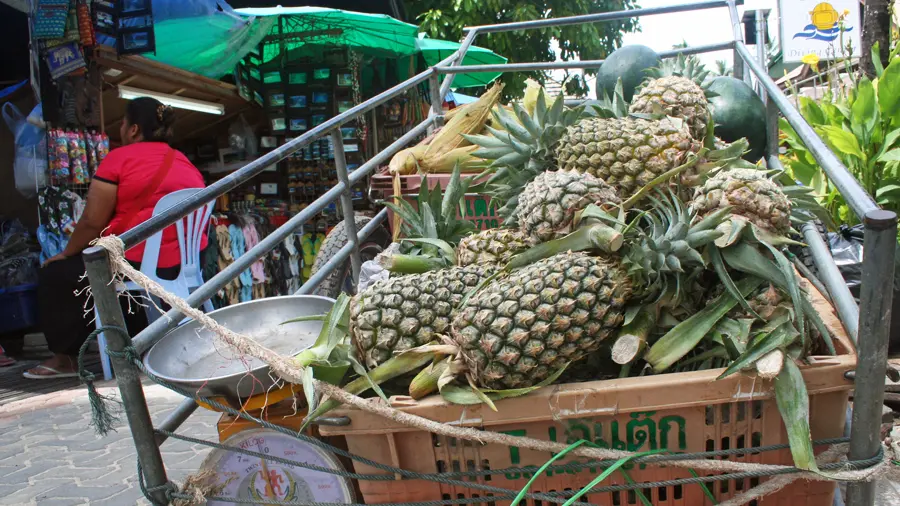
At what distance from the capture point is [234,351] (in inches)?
68.4

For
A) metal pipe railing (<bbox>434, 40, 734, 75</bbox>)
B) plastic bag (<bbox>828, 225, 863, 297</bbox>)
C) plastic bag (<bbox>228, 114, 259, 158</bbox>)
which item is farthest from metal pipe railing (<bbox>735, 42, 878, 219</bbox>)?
plastic bag (<bbox>228, 114, 259, 158</bbox>)

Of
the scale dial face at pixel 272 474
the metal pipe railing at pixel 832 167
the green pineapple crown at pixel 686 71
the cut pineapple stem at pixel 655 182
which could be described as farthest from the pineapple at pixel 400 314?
the green pineapple crown at pixel 686 71

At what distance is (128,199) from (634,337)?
14.0 ft

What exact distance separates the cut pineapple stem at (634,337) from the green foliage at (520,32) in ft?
35.1

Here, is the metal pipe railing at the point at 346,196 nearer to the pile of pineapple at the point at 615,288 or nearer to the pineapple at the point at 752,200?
the pile of pineapple at the point at 615,288

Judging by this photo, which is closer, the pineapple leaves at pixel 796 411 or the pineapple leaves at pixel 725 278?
the pineapple leaves at pixel 796 411

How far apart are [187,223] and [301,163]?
4.08 m

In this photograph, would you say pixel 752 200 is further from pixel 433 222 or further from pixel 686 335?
pixel 433 222

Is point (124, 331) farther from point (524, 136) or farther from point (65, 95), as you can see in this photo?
point (65, 95)

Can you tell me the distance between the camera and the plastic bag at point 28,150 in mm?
5770

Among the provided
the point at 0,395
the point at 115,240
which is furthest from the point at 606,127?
the point at 0,395

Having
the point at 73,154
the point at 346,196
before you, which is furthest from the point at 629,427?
the point at 73,154

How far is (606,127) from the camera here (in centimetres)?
226

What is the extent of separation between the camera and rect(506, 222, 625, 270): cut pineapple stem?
1764 mm
